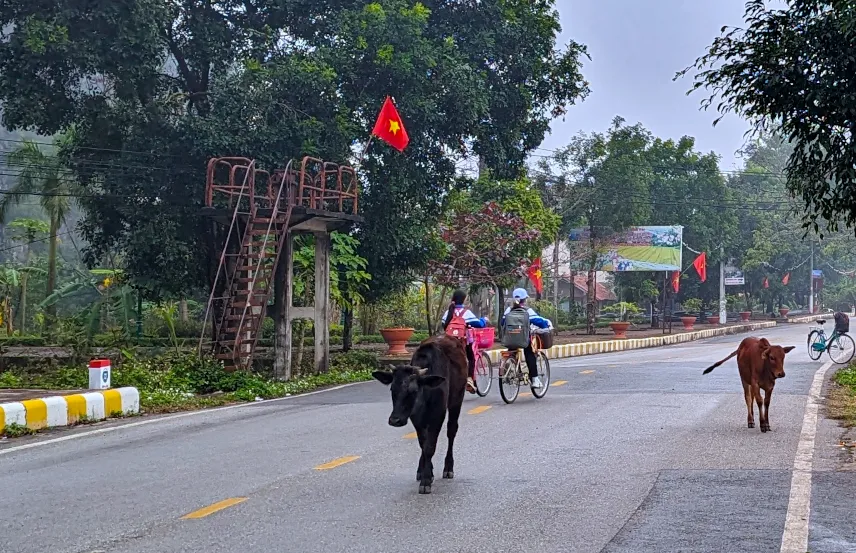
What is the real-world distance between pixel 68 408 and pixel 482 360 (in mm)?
6275

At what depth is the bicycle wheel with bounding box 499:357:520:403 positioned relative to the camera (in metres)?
15.6

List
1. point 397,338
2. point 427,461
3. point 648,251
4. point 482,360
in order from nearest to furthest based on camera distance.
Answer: point 427,461 < point 482,360 < point 397,338 < point 648,251

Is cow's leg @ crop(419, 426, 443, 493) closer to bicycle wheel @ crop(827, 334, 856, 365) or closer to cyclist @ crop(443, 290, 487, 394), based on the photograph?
cyclist @ crop(443, 290, 487, 394)

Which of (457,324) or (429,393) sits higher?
(457,324)

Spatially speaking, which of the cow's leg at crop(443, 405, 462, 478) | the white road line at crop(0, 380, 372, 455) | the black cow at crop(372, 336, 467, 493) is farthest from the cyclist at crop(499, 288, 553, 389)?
the cow's leg at crop(443, 405, 462, 478)

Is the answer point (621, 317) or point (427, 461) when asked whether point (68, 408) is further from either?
point (621, 317)

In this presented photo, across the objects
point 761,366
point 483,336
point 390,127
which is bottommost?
point 761,366

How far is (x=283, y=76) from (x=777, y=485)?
59.1ft

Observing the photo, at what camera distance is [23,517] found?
25.2 feet

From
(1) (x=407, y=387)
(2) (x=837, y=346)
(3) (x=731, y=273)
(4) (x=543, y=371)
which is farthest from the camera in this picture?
(3) (x=731, y=273)

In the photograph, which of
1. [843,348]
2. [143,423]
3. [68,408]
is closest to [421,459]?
[143,423]

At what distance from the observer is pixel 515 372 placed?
1568 centimetres

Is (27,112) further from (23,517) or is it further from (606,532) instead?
(606,532)

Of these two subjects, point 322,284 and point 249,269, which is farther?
point 322,284
